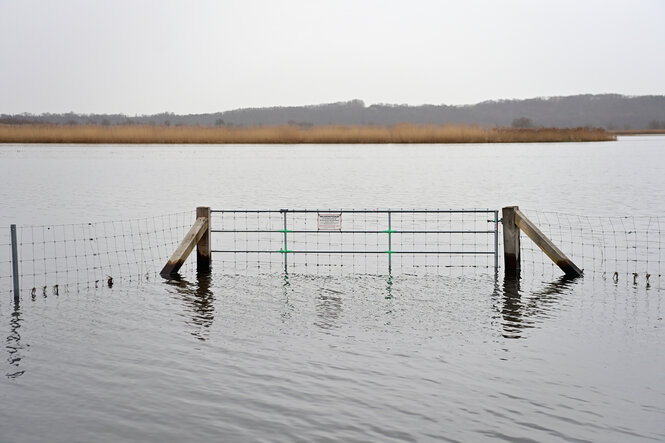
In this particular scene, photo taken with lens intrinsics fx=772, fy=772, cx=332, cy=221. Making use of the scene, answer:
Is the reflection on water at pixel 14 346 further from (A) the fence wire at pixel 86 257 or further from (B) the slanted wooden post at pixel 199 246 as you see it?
(B) the slanted wooden post at pixel 199 246

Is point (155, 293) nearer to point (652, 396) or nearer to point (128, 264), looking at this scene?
Answer: point (128, 264)

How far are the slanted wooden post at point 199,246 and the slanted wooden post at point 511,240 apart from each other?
7665 millimetres

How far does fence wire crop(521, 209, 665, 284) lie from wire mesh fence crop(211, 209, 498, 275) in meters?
2.13

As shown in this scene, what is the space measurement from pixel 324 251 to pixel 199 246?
338 centimetres

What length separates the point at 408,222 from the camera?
3391 cm

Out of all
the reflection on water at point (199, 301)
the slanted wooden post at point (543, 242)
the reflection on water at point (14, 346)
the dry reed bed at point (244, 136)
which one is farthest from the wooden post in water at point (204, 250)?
the dry reed bed at point (244, 136)

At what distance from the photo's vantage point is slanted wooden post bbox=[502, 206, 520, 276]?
759 inches

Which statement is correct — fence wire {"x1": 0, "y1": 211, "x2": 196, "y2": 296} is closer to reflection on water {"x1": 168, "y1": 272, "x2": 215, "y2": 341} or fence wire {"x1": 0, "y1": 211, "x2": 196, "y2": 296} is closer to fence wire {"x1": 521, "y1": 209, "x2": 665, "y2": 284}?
reflection on water {"x1": 168, "y1": 272, "x2": 215, "y2": 341}

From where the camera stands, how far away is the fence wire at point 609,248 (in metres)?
22.0

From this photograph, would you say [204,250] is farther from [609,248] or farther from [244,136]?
[244,136]

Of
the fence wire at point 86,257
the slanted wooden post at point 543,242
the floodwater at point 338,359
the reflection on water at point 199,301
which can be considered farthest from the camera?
the fence wire at point 86,257

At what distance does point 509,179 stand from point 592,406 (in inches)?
2409

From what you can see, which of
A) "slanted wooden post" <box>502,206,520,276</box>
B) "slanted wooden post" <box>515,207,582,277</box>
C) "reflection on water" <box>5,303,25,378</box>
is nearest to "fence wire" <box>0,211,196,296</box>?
"reflection on water" <box>5,303,25,378</box>

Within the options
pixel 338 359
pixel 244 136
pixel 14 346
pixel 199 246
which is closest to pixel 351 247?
pixel 199 246
